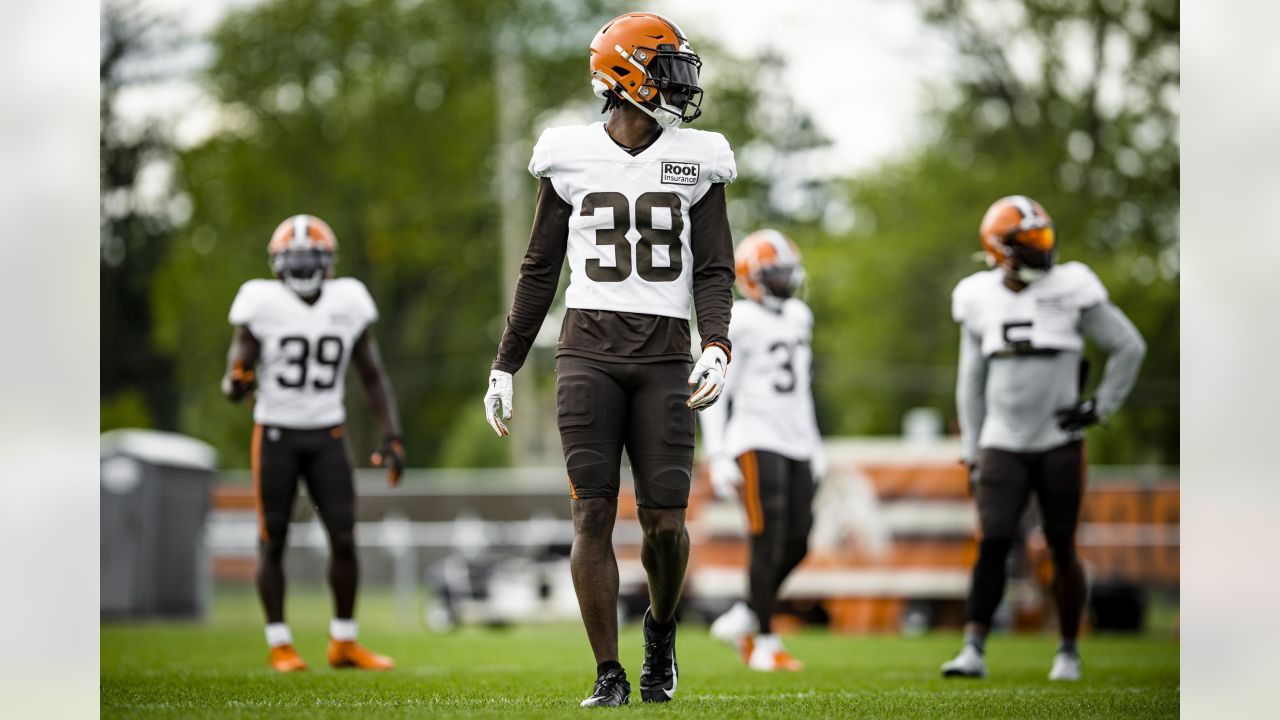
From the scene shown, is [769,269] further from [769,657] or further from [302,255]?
[302,255]

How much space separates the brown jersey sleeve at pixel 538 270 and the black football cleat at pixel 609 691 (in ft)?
3.76

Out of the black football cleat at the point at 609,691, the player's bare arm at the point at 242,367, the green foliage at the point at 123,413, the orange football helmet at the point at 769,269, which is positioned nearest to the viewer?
the black football cleat at the point at 609,691

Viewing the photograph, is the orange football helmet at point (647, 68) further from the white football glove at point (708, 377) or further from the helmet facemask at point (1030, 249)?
the helmet facemask at point (1030, 249)

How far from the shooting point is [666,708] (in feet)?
17.7

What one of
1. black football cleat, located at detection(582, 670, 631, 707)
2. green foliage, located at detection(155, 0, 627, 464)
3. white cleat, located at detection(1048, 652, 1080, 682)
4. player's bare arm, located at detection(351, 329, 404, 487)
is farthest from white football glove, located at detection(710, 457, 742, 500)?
green foliage, located at detection(155, 0, 627, 464)

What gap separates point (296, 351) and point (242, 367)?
0.99ft

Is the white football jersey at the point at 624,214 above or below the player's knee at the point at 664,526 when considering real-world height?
above

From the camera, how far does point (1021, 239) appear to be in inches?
315

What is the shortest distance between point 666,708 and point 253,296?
14.3ft

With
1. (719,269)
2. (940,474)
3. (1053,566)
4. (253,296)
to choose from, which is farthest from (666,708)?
(940,474)

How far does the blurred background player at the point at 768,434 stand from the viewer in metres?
8.98

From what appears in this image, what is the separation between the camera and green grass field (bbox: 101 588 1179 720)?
18.3 feet

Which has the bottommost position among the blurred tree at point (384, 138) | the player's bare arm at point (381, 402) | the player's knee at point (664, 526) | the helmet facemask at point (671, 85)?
the player's knee at point (664, 526)

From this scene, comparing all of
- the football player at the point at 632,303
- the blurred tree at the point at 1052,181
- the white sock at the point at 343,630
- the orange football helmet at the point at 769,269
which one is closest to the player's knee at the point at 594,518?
the football player at the point at 632,303
